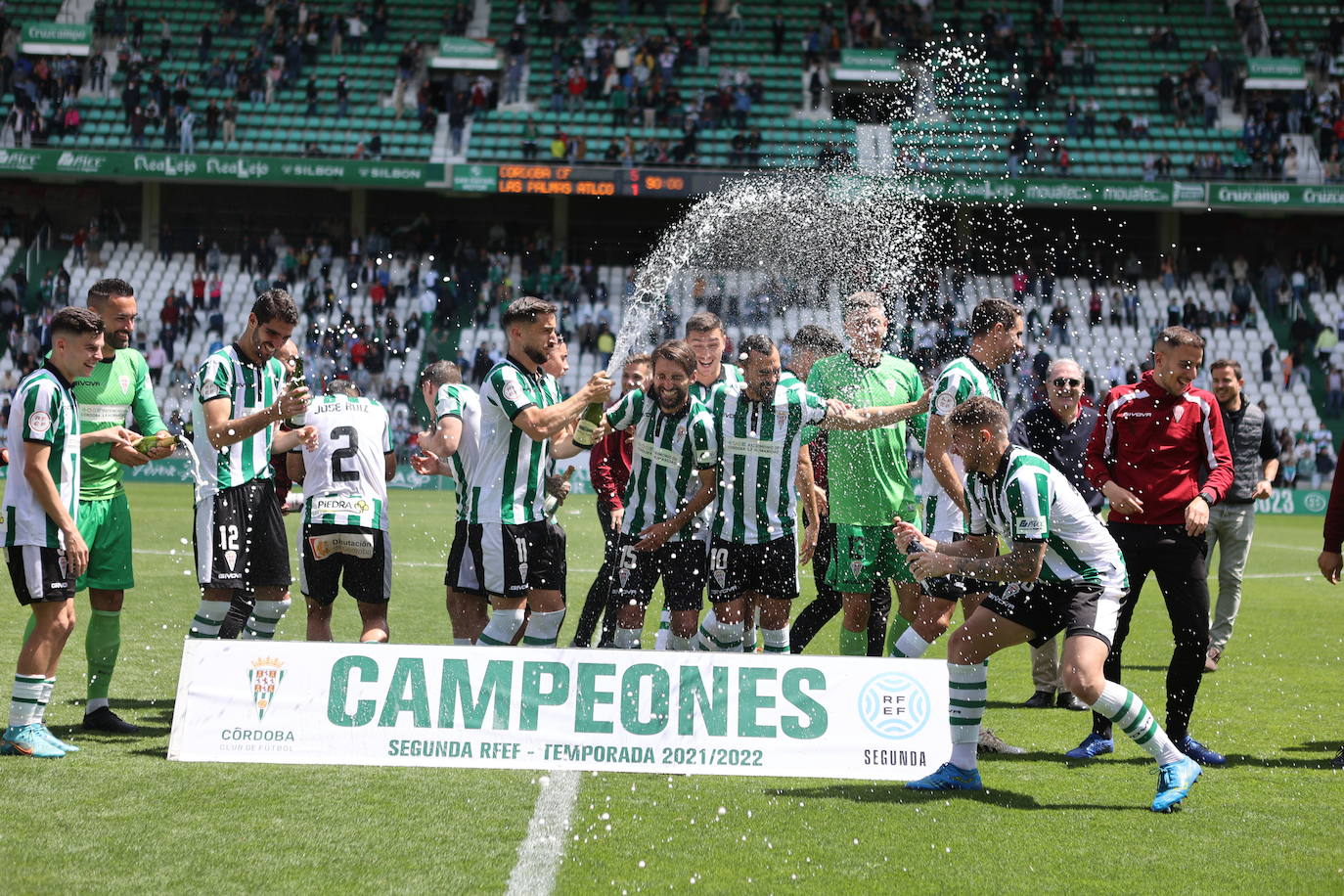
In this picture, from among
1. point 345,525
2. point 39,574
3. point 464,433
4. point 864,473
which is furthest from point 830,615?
point 39,574

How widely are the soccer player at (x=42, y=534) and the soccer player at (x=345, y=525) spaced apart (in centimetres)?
120

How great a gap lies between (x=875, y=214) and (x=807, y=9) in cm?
1571

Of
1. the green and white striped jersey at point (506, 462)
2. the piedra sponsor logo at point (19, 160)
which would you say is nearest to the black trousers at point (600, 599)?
the green and white striped jersey at point (506, 462)

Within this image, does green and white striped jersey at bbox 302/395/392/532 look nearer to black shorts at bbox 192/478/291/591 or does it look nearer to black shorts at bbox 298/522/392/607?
black shorts at bbox 298/522/392/607

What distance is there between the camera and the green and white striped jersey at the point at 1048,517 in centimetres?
561

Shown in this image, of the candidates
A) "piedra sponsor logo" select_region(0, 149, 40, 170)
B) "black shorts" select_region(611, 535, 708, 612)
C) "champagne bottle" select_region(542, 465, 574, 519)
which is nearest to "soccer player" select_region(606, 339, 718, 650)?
"black shorts" select_region(611, 535, 708, 612)

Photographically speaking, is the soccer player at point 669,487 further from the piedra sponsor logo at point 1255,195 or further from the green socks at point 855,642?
the piedra sponsor logo at point 1255,195

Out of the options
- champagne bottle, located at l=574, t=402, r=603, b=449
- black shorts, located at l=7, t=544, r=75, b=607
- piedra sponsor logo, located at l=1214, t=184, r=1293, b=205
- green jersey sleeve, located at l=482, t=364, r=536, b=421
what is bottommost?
black shorts, located at l=7, t=544, r=75, b=607

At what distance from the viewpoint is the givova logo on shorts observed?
5.88 m

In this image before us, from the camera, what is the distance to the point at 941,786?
5.87 metres

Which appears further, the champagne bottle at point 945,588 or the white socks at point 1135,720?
the champagne bottle at point 945,588

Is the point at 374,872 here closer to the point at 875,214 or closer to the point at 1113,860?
the point at 1113,860

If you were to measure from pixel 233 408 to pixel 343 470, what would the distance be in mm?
622

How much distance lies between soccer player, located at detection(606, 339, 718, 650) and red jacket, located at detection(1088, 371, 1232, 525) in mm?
2075
